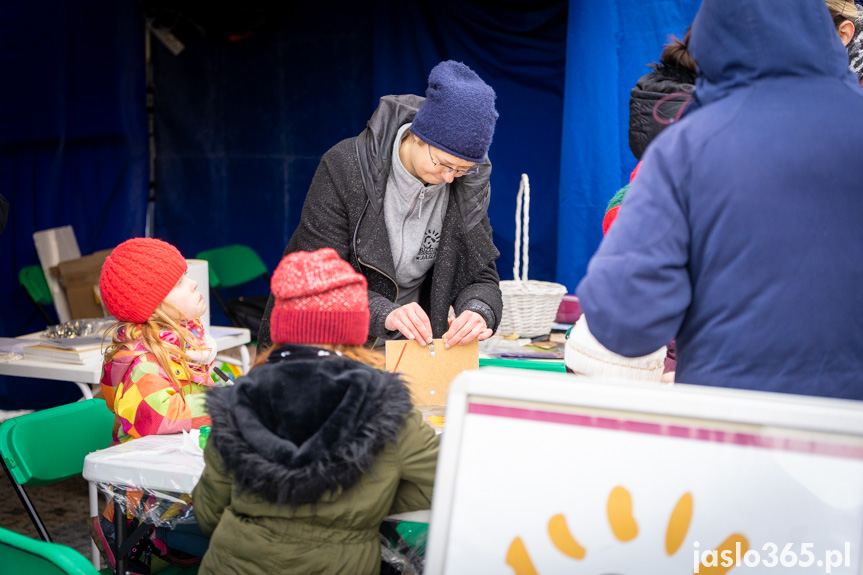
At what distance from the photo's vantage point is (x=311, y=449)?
4.63 ft

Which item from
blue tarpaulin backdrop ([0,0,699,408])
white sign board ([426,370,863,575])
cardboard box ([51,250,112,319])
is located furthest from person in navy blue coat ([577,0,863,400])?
cardboard box ([51,250,112,319])

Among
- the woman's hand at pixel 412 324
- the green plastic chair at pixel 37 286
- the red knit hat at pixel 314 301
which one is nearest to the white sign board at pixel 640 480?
the red knit hat at pixel 314 301

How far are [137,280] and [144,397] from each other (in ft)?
1.11

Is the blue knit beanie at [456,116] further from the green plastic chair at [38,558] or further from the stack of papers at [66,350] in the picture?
the stack of papers at [66,350]

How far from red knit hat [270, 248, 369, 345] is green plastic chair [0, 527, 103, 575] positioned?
1.78ft

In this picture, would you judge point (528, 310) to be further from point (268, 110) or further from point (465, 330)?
point (268, 110)

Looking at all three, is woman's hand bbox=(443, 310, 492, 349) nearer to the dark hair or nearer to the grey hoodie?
the grey hoodie

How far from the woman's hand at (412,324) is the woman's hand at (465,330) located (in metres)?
0.06

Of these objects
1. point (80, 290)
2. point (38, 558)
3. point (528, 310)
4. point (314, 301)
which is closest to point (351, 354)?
point (314, 301)

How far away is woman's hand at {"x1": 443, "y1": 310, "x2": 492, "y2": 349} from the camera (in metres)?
2.17

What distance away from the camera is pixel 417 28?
4.93m

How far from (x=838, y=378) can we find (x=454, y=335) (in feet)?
3.55

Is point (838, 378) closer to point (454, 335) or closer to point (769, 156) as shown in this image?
point (769, 156)

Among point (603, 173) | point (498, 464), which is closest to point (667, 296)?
point (498, 464)
